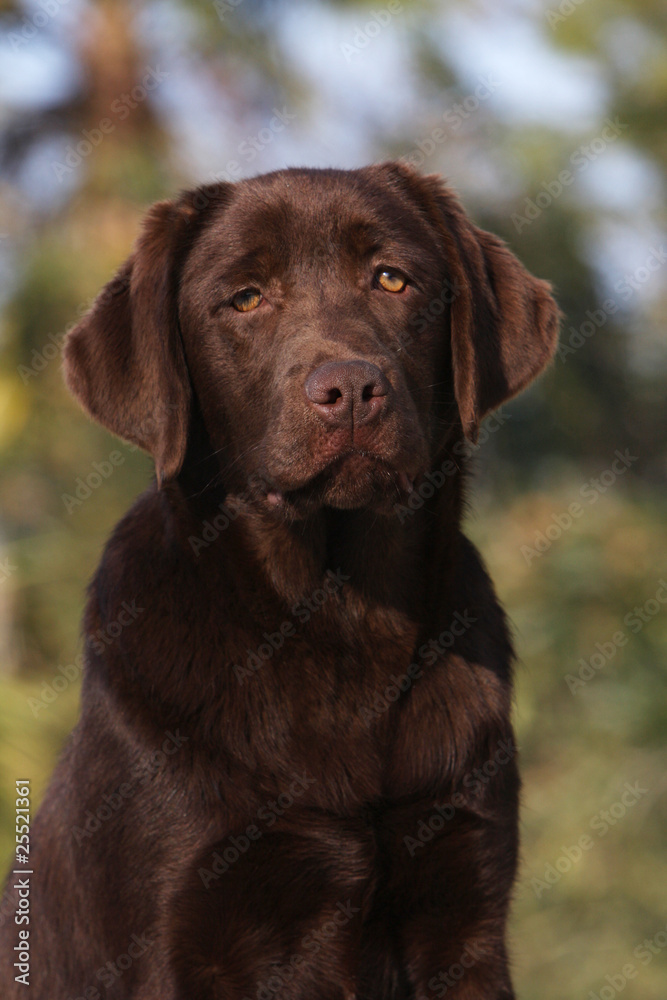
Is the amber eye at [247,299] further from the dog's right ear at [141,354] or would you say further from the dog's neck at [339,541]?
the dog's neck at [339,541]

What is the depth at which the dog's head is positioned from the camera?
2.80 m

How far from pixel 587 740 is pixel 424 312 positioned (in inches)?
314

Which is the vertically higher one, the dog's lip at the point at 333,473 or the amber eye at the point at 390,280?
the amber eye at the point at 390,280

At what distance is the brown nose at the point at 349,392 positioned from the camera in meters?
2.66

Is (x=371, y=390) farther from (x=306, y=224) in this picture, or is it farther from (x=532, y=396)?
(x=532, y=396)

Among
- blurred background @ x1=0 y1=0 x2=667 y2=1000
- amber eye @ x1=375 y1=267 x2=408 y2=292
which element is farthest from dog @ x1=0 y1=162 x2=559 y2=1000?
blurred background @ x1=0 y1=0 x2=667 y2=1000

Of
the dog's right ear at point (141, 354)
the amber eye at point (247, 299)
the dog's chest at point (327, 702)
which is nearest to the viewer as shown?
the dog's chest at point (327, 702)

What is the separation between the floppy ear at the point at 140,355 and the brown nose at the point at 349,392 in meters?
0.40

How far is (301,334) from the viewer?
9.51 feet

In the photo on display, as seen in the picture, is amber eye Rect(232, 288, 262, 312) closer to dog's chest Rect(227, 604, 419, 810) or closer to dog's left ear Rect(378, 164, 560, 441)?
dog's left ear Rect(378, 164, 560, 441)

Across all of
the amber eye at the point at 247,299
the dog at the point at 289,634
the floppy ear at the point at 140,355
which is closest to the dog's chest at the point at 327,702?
the dog at the point at 289,634

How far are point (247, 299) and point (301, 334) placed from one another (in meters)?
0.25

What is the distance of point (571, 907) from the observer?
10406 mm

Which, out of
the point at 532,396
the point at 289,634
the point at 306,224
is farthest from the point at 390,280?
the point at 532,396
